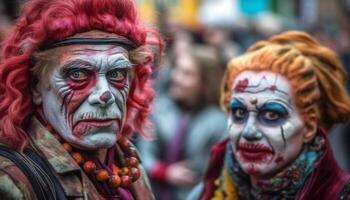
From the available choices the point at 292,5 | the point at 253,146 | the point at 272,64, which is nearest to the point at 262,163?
the point at 253,146

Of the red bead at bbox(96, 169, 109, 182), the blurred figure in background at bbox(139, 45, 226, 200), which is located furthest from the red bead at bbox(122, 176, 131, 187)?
the blurred figure in background at bbox(139, 45, 226, 200)

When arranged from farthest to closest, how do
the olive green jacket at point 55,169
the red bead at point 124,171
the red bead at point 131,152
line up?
the red bead at point 131,152, the red bead at point 124,171, the olive green jacket at point 55,169

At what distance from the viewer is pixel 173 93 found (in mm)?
6543

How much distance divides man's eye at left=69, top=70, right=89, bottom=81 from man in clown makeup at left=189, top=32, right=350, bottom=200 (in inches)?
38.5

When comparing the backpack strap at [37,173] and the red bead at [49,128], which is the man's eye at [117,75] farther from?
the backpack strap at [37,173]

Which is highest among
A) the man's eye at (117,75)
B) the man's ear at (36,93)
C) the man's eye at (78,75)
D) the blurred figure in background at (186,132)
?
the man's eye at (117,75)

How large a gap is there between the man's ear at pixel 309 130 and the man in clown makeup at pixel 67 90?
3.34ft

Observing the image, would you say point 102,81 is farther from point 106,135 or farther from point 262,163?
point 262,163

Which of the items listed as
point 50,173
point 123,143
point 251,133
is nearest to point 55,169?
point 50,173

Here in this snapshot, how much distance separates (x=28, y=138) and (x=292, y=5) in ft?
49.3

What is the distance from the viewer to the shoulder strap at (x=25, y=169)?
3.32 m

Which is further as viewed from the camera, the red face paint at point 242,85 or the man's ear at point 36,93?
the red face paint at point 242,85

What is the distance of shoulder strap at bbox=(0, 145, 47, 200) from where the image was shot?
3.32m

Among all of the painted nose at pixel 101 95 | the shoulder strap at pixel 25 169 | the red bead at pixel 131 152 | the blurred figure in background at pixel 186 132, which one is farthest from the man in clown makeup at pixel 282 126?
the blurred figure in background at pixel 186 132
